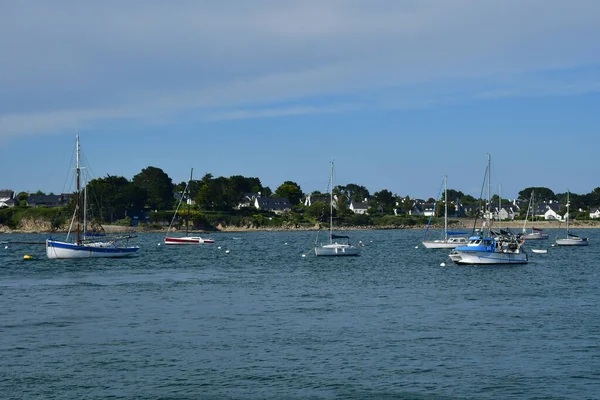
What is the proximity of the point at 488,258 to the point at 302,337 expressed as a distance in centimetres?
4392

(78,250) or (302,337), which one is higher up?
(78,250)

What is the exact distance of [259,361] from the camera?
1258 inches

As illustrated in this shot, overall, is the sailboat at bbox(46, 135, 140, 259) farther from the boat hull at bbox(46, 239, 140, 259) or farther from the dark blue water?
the dark blue water

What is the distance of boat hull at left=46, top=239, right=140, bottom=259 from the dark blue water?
19369 mm

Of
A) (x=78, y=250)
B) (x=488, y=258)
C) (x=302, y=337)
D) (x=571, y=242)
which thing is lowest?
(x=302, y=337)

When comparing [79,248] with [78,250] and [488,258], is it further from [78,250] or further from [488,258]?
[488,258]

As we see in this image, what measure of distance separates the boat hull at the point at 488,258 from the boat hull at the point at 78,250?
4003cm

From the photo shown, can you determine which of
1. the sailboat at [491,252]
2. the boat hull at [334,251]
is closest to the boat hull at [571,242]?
the boat hull at [334,251]

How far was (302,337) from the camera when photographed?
3694cm

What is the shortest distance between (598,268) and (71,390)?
63.4m

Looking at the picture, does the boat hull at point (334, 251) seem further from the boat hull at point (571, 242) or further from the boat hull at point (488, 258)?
the boat hull at point (571, 242)

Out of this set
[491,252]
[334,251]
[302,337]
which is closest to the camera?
[302,337]

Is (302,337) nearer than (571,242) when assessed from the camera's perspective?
Yes

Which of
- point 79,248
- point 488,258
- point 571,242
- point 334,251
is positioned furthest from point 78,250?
point 571,242
